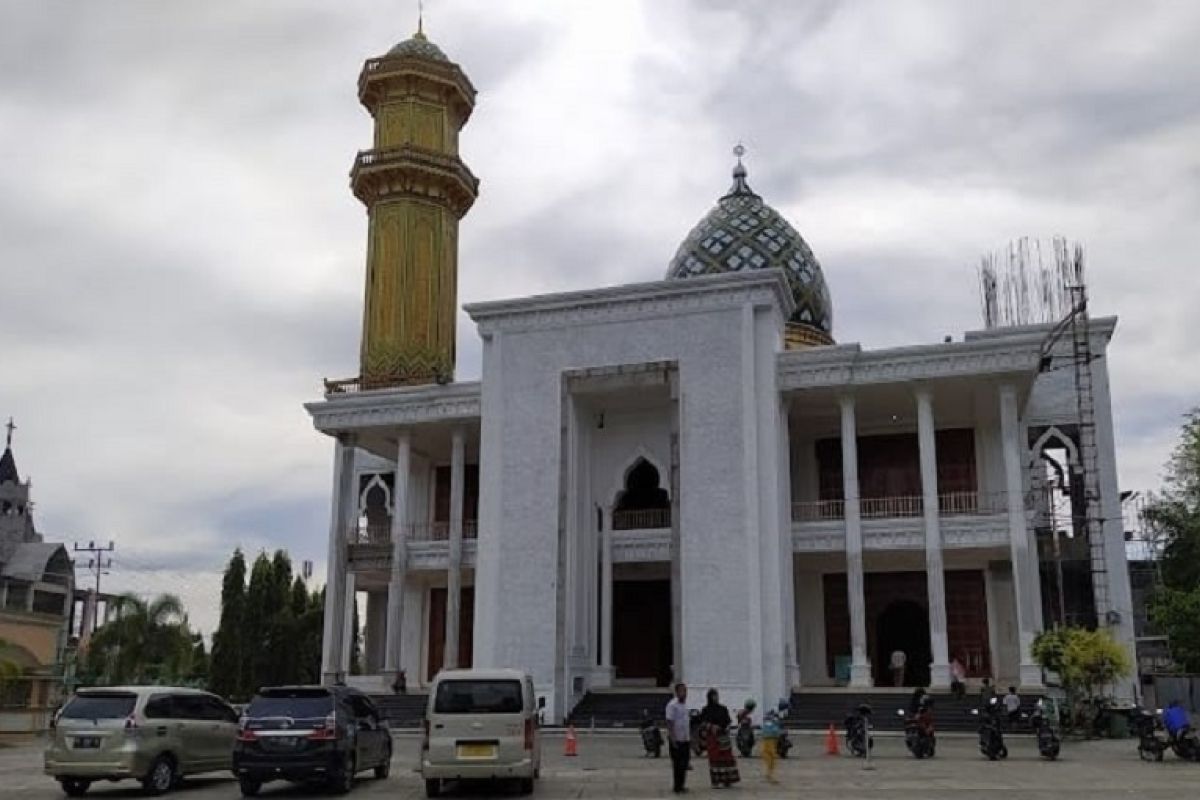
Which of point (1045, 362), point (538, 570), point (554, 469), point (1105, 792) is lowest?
point (1105, 792)

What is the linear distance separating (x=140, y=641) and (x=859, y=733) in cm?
3014

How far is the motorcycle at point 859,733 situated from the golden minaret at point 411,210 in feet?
63.8

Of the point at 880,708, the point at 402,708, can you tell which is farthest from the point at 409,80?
the point at 880,708

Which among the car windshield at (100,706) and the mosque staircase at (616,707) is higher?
the car windshield at (100,706)

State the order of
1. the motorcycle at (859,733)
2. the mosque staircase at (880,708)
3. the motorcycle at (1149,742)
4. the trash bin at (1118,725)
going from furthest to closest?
the mosque staircase at (880,708) → the trash bin at (1118,725) → the motorcycle at (859,733) → the motorcycle at (1149,742)

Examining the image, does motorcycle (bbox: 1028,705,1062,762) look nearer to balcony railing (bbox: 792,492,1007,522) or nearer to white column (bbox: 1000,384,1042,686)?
white column (bbox: 1000,384,1042,686)

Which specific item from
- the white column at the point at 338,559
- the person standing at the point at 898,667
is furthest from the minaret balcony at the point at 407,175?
the person standing at the point at 898,667

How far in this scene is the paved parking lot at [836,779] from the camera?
42.2ft

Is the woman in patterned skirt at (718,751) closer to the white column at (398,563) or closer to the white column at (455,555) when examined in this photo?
the white column at (455,555)

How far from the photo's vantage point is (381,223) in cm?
3647

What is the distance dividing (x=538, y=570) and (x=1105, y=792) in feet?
51.4

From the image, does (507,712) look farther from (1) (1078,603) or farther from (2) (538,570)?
(1) (1078,603)

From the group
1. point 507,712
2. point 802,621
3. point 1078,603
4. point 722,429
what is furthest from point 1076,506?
point 507,712

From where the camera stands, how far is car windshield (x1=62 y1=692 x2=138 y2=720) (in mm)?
13414
